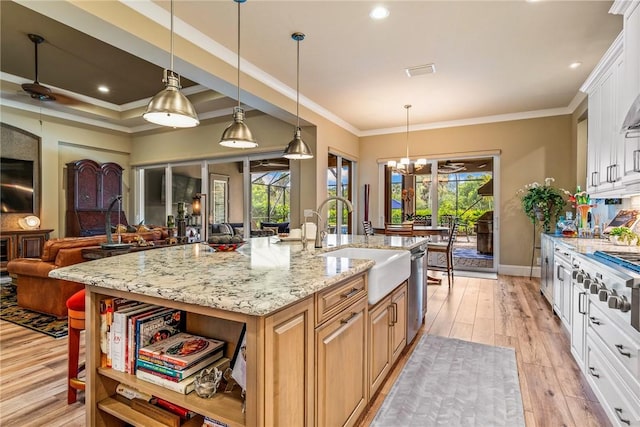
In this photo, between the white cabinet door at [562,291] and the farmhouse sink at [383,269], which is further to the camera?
the white cabinet door at [562,291]

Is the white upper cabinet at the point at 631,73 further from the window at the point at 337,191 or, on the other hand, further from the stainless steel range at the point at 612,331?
the window at the point at 337,191

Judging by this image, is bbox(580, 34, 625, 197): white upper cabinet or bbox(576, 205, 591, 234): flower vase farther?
bbox(576, 205, 591, 234): flower vase

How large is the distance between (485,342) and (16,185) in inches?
295

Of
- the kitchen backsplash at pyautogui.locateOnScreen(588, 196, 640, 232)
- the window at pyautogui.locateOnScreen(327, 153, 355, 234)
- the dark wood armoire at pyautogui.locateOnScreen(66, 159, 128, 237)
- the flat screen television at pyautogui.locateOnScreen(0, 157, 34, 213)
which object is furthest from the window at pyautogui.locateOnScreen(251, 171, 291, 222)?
the kitchen backsplash at pyautogui.locateOnScreen(588, 196, 640, 232)

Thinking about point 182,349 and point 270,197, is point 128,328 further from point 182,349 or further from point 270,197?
point 270,197

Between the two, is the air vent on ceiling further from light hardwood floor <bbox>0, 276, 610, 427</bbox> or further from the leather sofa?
the leather sofa

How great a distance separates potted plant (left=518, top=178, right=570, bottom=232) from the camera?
203 inches

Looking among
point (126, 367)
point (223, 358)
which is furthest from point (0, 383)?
point (223, 358)

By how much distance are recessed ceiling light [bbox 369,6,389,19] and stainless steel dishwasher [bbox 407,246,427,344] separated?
2073 millimetres

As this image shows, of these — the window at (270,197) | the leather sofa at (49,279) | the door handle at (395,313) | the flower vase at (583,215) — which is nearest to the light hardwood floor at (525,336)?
the door handle at (395,313)

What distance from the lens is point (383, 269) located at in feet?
6.37

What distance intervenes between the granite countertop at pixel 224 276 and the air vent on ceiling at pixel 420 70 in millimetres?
2974

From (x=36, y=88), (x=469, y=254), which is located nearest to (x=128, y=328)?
(x=36, y=88)

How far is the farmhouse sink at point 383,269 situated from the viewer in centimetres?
185
